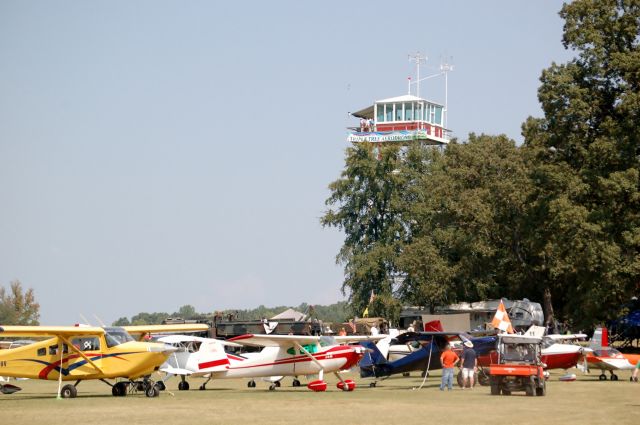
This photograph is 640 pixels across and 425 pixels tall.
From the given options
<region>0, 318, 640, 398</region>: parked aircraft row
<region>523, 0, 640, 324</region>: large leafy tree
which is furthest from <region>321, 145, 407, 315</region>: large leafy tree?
<region>0, 318, 640, 398</region>: parked aircraft row

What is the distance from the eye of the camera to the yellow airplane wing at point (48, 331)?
2614 centimetres

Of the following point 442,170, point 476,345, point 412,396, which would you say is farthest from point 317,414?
point 442,170

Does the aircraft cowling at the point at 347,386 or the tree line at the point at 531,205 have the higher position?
the tree line at the point at 531,205

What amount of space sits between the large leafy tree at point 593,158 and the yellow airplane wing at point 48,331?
95.3ft

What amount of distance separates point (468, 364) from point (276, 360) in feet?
19.7

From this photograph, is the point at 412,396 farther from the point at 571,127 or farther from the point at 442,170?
the point at 442,170

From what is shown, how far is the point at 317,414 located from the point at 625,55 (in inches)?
1386

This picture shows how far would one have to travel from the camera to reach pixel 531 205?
55.0 m

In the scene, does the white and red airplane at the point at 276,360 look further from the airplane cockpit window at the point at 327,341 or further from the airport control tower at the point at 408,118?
the airport control tower at the point at 408,118

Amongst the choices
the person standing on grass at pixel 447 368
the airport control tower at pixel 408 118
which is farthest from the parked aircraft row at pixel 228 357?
the airport control tower at pixel 408 118

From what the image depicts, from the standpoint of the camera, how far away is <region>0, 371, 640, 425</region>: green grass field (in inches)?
819

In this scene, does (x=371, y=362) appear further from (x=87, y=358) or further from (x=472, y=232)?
(x=472, y=232)

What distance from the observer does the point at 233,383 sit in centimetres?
3625

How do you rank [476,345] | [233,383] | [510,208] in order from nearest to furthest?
[476,345] < [233,383] < [510,208]
